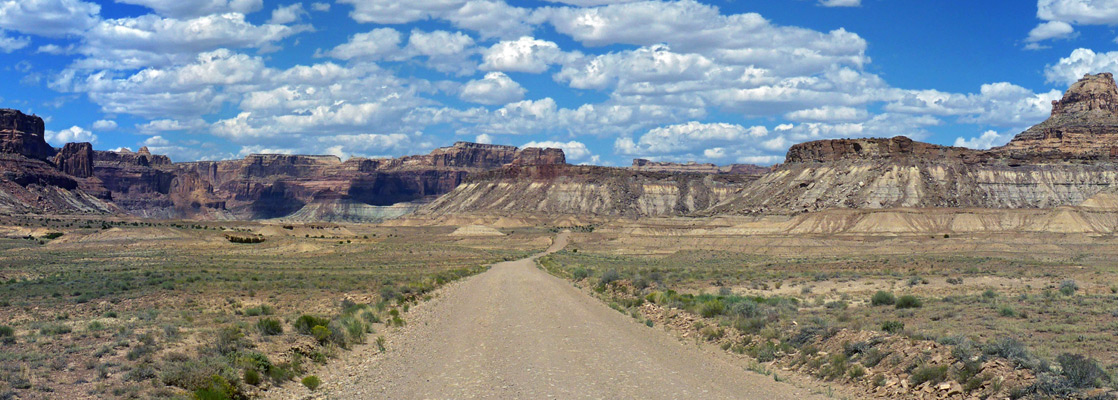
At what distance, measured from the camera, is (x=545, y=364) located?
16.7 meters

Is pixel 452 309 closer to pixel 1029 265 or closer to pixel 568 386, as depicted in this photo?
pixel 568 386

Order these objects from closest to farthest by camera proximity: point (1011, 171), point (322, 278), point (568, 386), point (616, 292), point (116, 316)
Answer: point (568, 386) → point (116, 316) → point (616, 292) → point (322, 278) → point (1011, 171)

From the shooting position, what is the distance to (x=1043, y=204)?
115 m

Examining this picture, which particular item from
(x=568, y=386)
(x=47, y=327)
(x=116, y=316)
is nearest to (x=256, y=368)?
(x=568, y=386)

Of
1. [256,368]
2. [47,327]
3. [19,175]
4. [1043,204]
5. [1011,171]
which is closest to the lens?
[256,368]

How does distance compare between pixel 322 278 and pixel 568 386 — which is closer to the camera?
pixel 568 386

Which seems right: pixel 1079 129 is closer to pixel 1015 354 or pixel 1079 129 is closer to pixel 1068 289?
pixel 1068 289

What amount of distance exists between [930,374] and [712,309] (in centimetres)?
1060

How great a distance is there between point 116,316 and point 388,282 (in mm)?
16607

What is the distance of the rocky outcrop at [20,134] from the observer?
175m

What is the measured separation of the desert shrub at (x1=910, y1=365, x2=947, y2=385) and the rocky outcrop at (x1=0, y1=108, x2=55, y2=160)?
666ft

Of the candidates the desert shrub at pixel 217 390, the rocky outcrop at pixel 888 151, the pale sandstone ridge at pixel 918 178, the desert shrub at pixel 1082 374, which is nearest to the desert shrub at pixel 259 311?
the desert shrub at pixel 217 390

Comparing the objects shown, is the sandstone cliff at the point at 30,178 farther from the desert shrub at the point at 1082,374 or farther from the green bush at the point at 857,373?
the desert shrub at the point at 1082,374

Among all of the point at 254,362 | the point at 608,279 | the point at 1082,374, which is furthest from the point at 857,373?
the point at 608,279
